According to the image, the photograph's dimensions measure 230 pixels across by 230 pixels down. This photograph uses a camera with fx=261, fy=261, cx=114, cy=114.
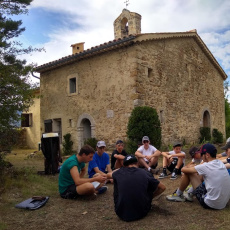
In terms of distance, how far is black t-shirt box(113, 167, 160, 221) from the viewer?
3.54 metres

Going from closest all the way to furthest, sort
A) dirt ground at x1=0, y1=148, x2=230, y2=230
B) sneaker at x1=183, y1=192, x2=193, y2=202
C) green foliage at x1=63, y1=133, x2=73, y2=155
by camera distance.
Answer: dirt ground at x1=0, y1=148, x2=230, y2=230
sneaker at x1=183, y1=192, x2=193, y2=202
green foliage at x1=63, y1=133, x2=73, y2=155

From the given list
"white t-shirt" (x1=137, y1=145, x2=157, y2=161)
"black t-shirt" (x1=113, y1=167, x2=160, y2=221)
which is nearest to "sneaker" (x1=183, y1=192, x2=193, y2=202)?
"black t-shirt" (x1=113, y1=167, x2=160, y2=221)

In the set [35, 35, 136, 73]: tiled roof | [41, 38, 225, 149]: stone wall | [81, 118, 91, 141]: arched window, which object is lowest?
[81, 118, 91, 141]: arched window

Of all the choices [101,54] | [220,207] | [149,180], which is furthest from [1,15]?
[220,207]

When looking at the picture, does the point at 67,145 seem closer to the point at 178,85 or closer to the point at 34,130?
the point at 178,85

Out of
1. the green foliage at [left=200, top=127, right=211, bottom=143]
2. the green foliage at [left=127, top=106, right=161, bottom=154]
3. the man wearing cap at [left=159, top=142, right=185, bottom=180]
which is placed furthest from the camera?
the green foliage at [left=200, top=127, right=211, bottom=143]

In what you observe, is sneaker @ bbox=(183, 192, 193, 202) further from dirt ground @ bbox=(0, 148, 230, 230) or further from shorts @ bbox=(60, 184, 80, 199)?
shorts @ bbox=(60, 184, 80, 199)

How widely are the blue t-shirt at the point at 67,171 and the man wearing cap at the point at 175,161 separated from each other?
8.07 feet

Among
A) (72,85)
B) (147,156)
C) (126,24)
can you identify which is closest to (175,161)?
(147,156)

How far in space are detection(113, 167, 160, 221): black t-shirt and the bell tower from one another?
41.1ft

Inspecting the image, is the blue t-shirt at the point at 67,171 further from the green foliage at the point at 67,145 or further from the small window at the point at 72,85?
the small window at the point at 72,85

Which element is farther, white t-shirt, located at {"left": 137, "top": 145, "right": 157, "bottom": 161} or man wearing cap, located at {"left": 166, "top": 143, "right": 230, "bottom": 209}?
white t-shirt, located at {"left": 137, "top": 145, "right": 157, "bottom": 161}

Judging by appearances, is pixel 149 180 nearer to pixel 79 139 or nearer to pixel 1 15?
pixel 1 15

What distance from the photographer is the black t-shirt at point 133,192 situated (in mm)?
3539
